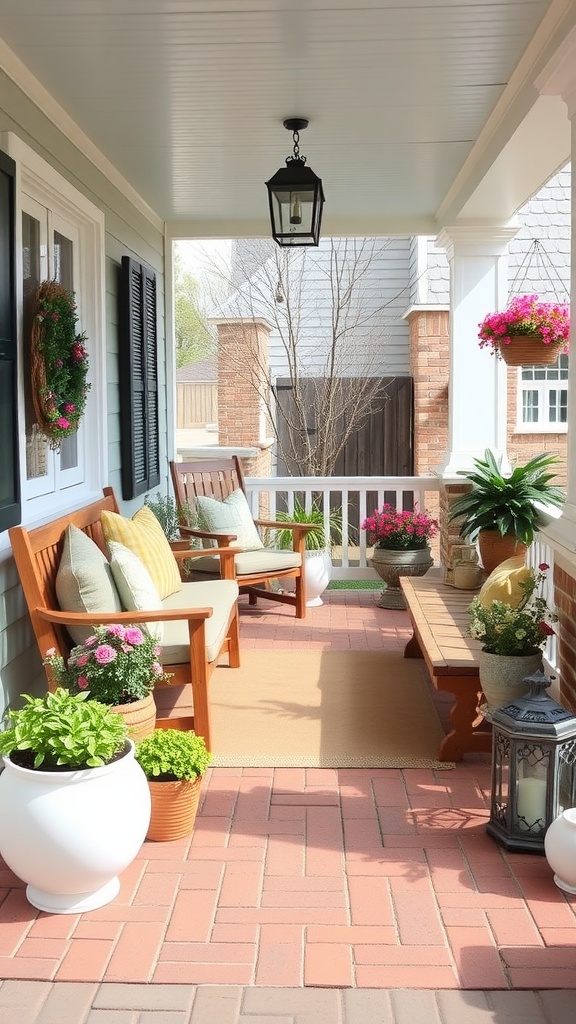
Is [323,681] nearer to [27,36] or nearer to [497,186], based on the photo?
[497,186]

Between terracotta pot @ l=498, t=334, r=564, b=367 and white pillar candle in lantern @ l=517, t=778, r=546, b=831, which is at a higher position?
terracotta pot @ l=498, t=334, r=564, b=367

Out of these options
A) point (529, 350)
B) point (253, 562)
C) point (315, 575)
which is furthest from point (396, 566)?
point (529, 350)

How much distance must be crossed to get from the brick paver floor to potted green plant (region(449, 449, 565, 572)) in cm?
196

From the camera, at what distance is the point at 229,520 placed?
611 cm

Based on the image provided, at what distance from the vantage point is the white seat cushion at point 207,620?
3.70 m

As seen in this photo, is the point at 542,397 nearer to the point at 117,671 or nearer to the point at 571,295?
the point at 571,295

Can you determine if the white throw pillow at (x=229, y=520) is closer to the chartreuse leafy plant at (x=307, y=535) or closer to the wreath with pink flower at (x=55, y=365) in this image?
Answer: the chartreuse leafy plant at (x=307, y=535)

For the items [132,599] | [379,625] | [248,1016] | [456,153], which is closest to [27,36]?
[132,599]

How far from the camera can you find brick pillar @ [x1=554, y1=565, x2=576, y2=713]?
3502mm

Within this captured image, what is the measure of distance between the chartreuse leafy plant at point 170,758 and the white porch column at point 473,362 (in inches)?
146

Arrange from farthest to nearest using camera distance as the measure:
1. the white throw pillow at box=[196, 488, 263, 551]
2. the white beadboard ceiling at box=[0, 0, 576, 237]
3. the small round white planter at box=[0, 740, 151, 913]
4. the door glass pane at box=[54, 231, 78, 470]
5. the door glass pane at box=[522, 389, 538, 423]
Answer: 1. the door glass pane at box=[522, 389, 538, 423]
2. the white throw pillow at box=[196, 488, 263, 551]
3. the door glass pane at box=[54, 231, 78, 470]
4. the white beadboard ceiling at box=[0, 0, 576, 237]
5. the small round white planter at box=[0, 740, 151, 913]

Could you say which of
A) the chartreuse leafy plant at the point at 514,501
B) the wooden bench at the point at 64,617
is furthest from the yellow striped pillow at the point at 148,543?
the chartreuse leafy plant at the point at 514,501

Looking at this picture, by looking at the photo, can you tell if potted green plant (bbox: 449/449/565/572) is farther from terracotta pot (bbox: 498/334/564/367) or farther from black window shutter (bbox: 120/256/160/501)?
black window shutter (bbox: 120/256/160/501)

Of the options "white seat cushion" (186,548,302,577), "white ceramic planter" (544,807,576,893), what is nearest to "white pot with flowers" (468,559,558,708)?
"white ceramic planter" (544,807,576,893)
